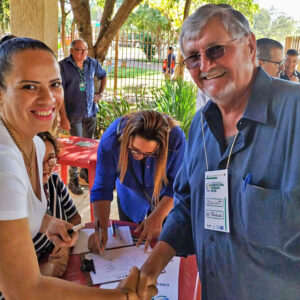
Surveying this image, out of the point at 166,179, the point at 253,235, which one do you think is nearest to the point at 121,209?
the point at 166,179

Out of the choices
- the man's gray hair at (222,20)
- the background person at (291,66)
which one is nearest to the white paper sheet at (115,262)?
the man's gray hair at (222,20)

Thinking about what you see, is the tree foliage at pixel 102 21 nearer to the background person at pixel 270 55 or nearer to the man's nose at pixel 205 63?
the background person at pixel 270 55

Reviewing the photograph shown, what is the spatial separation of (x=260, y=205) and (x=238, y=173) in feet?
0.46

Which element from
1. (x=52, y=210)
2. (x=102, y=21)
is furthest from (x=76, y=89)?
(x=52, y=210)

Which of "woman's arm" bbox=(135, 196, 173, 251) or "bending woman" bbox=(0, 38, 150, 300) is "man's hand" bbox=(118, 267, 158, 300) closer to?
"bending woman" bbox=(0, 38, 150, 300)

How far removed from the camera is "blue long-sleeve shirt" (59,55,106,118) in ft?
15.2

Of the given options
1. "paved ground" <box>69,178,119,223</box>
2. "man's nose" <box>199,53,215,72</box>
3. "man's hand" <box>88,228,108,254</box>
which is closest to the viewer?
"man's nose" <box>199,53,215,72</box>

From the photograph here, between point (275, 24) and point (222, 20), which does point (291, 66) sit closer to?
point (222, 20)

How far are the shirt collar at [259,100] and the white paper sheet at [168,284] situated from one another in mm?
791

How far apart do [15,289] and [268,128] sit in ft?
3.07

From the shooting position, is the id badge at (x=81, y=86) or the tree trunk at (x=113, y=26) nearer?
the id badge at (x=81, y=86)

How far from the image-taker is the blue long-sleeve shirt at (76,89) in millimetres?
4629

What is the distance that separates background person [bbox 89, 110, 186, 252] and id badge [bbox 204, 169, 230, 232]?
619 millimetres

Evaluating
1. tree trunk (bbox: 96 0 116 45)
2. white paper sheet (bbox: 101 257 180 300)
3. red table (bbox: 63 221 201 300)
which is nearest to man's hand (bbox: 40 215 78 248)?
red table (bbox: 63 221 201 300)
